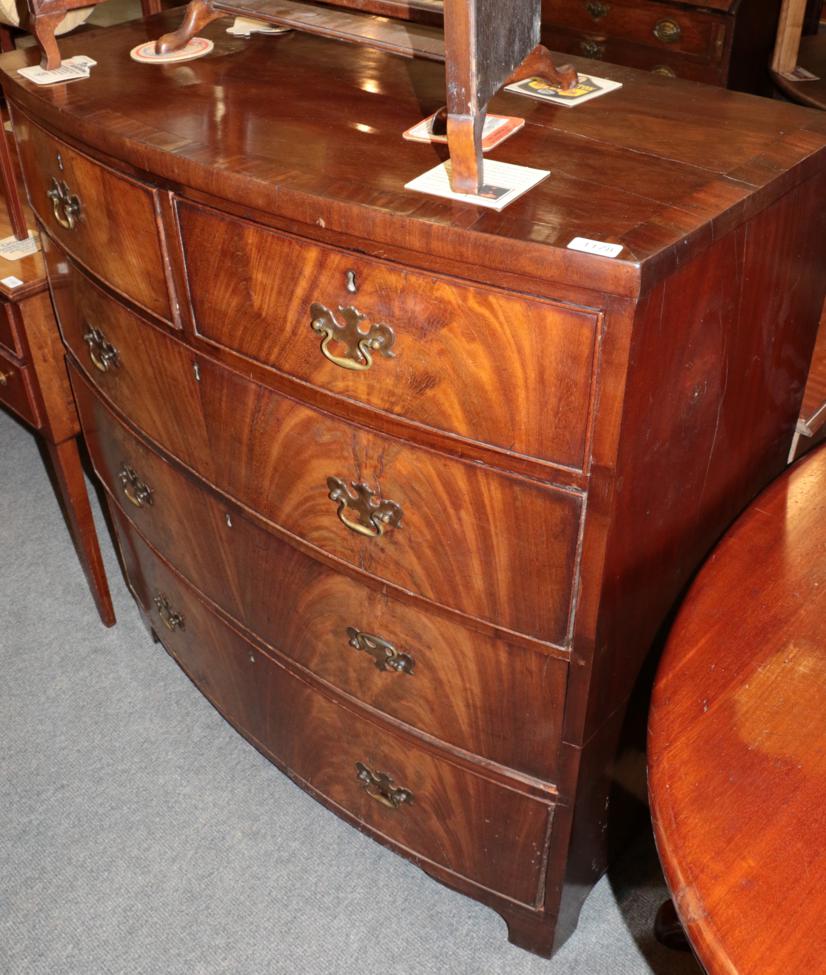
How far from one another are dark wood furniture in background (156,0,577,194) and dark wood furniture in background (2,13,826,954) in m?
0.04

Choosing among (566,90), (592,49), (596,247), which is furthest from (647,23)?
(596,247)

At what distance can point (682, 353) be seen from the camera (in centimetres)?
105

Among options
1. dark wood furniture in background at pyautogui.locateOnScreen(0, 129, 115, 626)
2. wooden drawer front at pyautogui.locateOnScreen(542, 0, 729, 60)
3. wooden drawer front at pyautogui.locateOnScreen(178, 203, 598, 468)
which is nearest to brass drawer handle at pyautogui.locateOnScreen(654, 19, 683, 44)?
wooden drawer front at pyautogui.locateOnScreen(542, 0, 729, 60)

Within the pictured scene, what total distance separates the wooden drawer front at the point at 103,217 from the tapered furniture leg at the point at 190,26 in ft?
0.68

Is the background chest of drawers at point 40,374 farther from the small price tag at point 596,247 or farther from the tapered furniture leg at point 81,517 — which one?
the small price tag at point 596,247

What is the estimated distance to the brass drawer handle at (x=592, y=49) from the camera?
107 inches

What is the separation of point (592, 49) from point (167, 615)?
181cm

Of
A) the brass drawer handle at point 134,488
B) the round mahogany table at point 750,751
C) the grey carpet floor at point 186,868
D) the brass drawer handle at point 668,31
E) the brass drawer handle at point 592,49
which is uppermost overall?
the round mahogany table at point 750,751

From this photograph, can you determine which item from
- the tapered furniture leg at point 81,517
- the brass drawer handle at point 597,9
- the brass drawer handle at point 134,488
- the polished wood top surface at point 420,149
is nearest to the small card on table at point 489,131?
the polished wood top surface at point 420,149

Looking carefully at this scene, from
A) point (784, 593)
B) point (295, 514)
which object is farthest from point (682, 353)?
point (295, 514)

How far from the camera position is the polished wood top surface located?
0.97 metres

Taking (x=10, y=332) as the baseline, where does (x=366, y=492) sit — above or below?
above

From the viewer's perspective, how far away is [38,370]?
1863mm

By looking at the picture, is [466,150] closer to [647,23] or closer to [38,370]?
[38,370]
